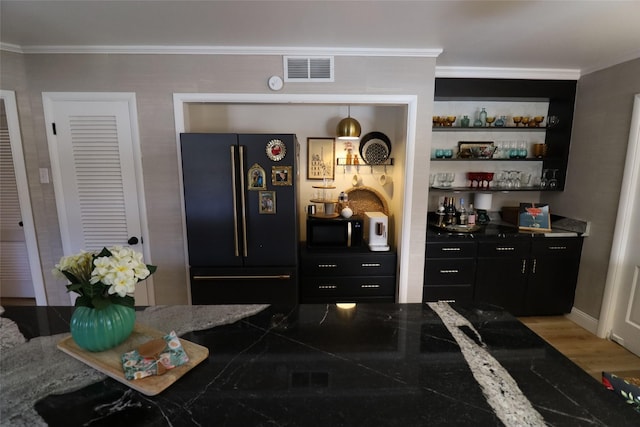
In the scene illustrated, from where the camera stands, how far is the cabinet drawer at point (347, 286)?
9.24 ft

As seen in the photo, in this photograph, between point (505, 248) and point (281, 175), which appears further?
point (505, 248)

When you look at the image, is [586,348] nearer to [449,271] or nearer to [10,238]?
[449,271]

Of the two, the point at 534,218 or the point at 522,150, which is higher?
the point at 522,150

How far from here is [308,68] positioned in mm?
2432

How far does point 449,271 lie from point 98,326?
268cm

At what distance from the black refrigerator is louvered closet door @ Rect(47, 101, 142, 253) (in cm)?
57

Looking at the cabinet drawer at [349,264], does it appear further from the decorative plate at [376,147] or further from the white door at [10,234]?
the white door at [10,234]

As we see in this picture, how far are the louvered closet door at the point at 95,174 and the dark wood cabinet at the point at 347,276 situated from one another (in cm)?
150

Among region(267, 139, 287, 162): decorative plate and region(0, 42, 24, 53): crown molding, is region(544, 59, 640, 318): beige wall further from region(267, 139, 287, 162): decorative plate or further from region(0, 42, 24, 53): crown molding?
region(0, 42, 24, 53): crown molding

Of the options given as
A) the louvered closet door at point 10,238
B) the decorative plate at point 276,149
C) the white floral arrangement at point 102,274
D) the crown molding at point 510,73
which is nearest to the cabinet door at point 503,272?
the crown molding at point 510,73

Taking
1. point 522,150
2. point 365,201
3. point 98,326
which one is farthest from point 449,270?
point 98,326

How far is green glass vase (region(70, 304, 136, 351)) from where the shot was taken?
1.04m

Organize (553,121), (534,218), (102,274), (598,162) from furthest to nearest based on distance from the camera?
1. (553,121)
2. (534,218)
3. (598,162)
4. (102,274)

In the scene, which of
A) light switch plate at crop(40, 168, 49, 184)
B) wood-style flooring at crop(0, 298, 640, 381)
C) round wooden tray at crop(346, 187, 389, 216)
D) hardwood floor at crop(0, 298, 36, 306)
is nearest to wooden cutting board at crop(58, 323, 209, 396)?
light switch plate at crop(40, 168, 49, 184)
